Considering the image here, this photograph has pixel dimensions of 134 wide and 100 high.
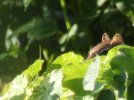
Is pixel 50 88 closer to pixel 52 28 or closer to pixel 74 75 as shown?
pixel 74 75

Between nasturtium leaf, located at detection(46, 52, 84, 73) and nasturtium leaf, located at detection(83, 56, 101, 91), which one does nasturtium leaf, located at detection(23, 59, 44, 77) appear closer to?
nasturtium leaf, located at detection(46, 52, 84, 73)

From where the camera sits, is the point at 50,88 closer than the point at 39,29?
Yes

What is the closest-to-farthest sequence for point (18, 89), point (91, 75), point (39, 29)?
point (91, 75) < point (18, 89) < point (39, 29)

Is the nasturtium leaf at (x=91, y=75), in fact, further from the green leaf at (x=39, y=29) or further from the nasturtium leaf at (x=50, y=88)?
the green leaf at (x=39, y=29)

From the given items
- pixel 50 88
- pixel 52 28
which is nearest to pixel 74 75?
pixel 50 88

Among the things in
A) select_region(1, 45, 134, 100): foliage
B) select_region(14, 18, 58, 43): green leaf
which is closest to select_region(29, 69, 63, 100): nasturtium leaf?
select_region(1, 45, 134, 100): foliage

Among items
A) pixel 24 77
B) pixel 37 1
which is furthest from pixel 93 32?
pixel 24 77

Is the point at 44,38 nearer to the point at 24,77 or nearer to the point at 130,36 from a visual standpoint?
the point at 130,36
